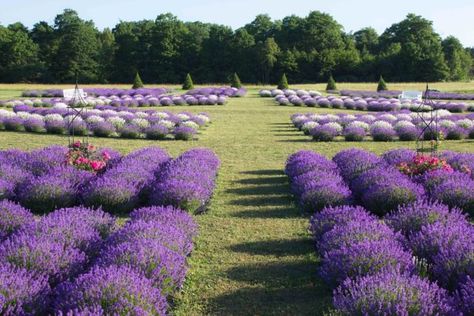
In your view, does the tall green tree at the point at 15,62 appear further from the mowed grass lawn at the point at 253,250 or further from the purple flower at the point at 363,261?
the purple flower at the point at 363,261

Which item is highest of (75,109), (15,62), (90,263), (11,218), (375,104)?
(15,62)

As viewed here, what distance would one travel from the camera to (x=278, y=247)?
679 cm

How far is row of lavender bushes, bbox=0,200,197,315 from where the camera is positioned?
402 cm

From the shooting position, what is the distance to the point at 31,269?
4.76 meters

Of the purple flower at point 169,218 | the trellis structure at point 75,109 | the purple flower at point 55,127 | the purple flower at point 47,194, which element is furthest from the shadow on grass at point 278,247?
the purple flower at point 55,127

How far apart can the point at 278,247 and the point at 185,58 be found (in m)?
66.8

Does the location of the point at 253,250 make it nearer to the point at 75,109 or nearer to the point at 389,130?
the point at 389,130

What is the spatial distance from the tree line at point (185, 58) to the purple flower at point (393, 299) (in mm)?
65118

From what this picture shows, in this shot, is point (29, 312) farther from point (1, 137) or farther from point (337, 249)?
point (1, 137)

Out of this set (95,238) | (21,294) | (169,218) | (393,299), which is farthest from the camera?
(169,218)

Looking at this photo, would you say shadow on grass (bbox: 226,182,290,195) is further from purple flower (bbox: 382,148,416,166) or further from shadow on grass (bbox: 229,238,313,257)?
shadow on grass (bbox: 229,238,313,257)

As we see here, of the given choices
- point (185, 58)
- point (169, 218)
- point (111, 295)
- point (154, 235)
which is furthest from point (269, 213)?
point (185, 58)

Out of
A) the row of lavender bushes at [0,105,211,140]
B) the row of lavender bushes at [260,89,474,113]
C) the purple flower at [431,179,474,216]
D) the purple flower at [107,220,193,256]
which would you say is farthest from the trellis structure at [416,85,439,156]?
the row of lavender bushes at [260,89,474,113]

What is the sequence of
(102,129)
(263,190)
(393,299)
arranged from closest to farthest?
(393,299) < (263,190) < (102,129)
